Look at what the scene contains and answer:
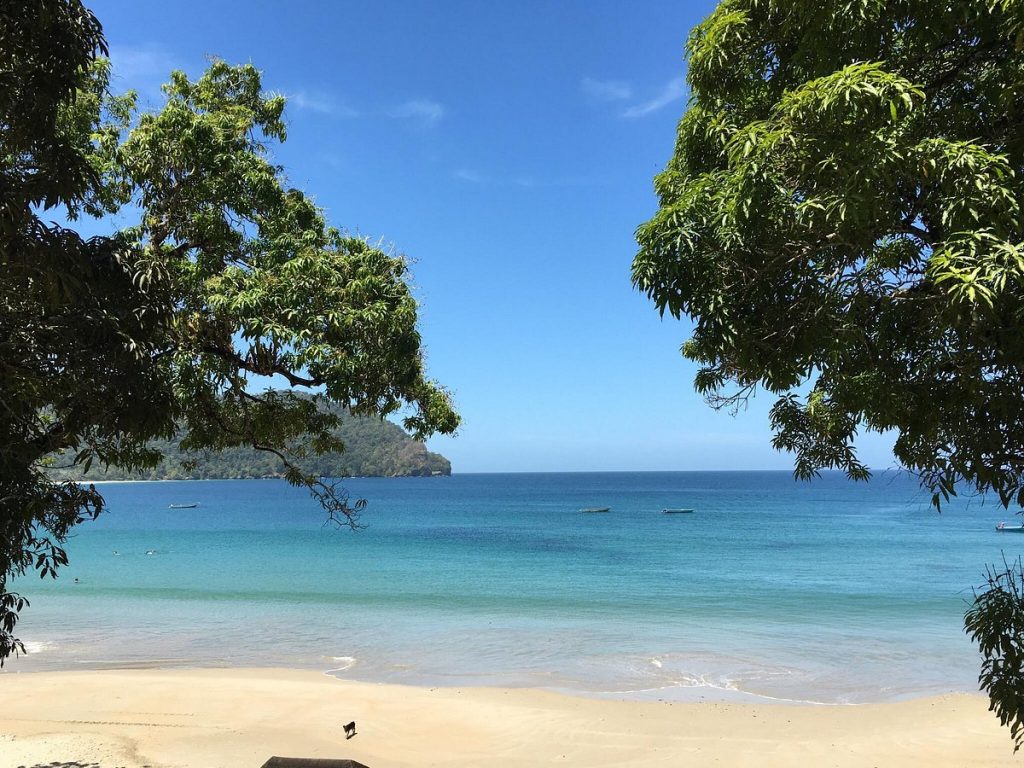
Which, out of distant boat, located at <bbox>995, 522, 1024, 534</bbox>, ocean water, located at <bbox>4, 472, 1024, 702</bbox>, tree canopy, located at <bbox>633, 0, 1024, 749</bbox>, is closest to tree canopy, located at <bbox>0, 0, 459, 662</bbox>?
tree canopy, located at <bbox>633, 0, 1024, 749</bbox>

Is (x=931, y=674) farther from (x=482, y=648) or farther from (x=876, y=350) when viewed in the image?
(x=876, y=350)

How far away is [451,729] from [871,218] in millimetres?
8468

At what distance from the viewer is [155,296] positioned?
4.23 meters

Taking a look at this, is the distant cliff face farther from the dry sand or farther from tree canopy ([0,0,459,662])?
tree canopy ([0,0,459,662])

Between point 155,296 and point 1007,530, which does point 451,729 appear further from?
point 1007,530

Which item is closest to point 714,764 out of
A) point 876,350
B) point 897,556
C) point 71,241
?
point 876,350

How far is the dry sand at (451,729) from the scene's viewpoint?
8188 mm

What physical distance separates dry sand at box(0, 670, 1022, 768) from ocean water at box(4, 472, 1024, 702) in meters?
1.09

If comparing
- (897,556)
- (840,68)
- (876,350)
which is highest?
(840,68)

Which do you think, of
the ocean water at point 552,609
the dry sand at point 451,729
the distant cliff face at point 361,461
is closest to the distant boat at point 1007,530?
the ocean water at point 552,609

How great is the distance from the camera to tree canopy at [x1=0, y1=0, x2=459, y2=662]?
12.1ft

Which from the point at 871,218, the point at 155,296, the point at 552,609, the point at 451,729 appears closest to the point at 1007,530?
the point at 552,609

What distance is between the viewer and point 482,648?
567 inches

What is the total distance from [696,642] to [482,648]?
14.6 feet
